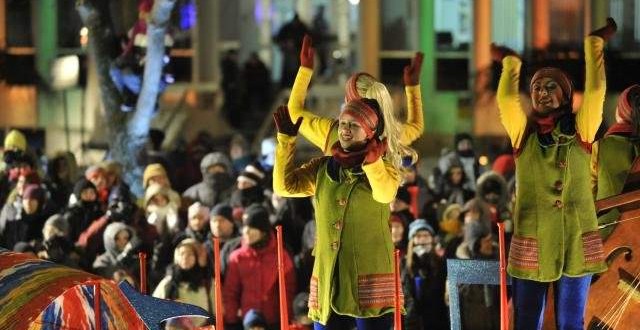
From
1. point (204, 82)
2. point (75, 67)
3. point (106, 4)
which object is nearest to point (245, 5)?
point (204, 82)

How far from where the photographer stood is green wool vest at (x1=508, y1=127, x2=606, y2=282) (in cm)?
691

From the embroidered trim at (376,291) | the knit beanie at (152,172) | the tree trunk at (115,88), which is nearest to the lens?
the embroidered trim at (376,291)

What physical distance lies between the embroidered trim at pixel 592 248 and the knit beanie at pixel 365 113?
40.5 inches

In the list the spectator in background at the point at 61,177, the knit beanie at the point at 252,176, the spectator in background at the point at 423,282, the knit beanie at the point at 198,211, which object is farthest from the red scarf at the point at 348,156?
the spectator in background at the point at 61,177

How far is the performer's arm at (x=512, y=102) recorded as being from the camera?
6988mm

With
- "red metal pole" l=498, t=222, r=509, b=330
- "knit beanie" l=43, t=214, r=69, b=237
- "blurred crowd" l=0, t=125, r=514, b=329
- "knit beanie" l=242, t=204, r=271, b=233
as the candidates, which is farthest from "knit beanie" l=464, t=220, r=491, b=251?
"red metal pole" l=498, t=222, r=509, b=330

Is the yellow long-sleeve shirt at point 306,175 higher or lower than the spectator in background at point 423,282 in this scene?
higher

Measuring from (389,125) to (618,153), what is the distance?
1324mm

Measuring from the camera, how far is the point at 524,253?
6.98m

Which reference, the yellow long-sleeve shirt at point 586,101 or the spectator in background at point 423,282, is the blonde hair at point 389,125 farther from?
the spectator in background at point 423,282

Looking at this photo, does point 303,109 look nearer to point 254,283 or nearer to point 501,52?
point 501,52

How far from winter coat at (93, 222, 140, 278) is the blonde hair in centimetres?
368

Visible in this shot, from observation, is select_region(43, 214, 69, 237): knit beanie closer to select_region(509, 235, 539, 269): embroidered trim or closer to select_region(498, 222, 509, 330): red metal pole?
select_region(509, 235, 539, 269): embroidered trim

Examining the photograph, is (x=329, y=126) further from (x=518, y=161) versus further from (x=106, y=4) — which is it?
(x=106, y=4)
